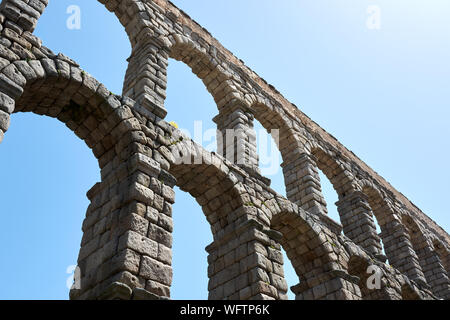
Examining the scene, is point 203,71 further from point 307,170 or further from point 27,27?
point 27,27

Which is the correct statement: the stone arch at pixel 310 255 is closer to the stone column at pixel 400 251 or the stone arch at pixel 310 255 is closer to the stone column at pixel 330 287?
the stone column at pixel 330 287

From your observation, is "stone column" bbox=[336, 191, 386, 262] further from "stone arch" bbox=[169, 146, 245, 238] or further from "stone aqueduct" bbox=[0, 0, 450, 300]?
"stone arch" bbox=[169, 146, 245, 238]

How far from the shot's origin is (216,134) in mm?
10938

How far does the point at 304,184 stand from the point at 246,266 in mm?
4592

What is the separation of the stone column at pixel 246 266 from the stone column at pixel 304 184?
318cm

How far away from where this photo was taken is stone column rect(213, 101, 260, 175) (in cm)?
980

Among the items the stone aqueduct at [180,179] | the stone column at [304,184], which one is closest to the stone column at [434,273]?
the stone aqueduct at [180,179]

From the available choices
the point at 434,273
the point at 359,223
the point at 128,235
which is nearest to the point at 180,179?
the point at 128,235

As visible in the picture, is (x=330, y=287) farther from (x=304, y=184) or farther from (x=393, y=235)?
(x=393, y=235)

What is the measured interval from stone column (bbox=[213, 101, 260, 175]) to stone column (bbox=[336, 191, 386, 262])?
487 cm

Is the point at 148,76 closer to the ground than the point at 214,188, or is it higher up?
higher up

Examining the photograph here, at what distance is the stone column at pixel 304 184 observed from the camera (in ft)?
36.5

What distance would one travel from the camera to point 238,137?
404 inches
